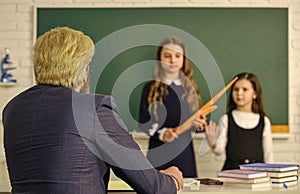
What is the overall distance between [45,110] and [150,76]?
8.72ft

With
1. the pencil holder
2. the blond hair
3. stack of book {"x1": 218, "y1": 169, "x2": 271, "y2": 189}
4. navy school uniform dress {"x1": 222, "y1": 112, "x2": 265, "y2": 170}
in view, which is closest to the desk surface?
stack of book {"x1": 218, "y1": 169, "x2": 271, "y2": 189}

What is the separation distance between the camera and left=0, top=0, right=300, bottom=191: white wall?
172 inches

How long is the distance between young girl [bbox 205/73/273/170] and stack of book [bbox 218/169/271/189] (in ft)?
5.21

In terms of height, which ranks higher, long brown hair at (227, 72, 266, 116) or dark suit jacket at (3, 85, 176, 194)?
long brown hair at (227, 72, 266, 116)

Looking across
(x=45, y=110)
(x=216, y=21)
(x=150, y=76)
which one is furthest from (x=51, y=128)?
(x=216, y=21)

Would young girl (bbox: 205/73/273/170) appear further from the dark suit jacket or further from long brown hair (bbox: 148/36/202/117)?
the dark suit jacket

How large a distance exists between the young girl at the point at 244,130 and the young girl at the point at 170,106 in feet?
0.66

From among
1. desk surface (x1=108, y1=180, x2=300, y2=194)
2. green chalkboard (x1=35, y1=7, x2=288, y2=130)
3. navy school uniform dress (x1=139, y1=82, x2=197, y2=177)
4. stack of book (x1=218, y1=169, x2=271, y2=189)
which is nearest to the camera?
desk surface (x1=108, y1=180, x2=300, y2=194)

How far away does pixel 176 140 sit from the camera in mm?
3895

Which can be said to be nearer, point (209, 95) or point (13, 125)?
point (13, 125)

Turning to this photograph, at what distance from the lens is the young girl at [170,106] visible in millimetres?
3953

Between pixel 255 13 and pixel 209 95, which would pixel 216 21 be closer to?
pixel 255 13

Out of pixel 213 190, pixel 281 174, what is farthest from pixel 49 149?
pixel 281 174

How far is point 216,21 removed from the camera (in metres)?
4.40
